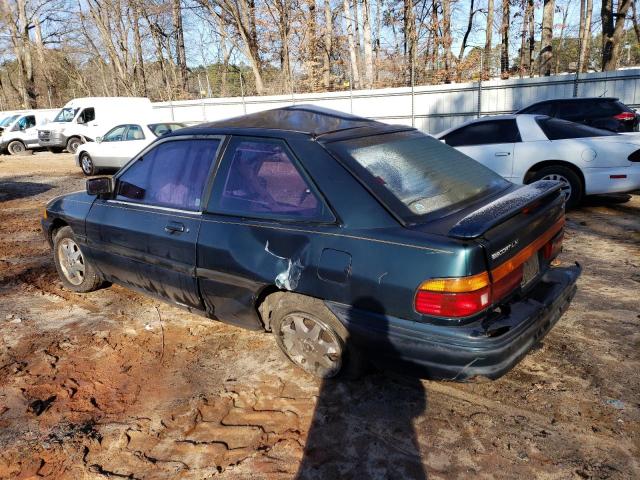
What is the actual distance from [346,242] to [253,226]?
0.68 m

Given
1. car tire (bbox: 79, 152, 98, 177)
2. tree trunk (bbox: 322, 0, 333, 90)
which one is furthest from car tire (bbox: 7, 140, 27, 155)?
tree trunk (bbox: 322, 0, 333, 90)

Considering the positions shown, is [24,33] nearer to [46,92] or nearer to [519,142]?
[46,92]

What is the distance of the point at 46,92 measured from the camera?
133 ft

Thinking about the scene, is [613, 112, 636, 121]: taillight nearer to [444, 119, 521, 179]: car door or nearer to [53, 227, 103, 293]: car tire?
[444, 119, 521, 179]: car door

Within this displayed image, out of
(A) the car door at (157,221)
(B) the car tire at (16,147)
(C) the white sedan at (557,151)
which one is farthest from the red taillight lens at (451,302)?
(B) the car tire at (16,147)

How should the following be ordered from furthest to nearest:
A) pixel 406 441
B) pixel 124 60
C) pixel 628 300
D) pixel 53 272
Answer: pixel 124 60 < pixel 53 272 < pixel 628 300 < pixel 406 441

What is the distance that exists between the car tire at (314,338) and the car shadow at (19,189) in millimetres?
9627

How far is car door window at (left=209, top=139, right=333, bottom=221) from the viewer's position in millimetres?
2893

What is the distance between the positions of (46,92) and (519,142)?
43.1 metres

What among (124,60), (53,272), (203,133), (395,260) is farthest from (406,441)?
(124,60)

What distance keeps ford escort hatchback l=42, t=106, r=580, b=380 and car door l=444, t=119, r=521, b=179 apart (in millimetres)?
4095

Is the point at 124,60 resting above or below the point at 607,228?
above

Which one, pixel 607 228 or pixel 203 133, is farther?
pixel 607 228

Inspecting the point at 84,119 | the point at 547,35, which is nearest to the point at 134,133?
the point at 84,119
